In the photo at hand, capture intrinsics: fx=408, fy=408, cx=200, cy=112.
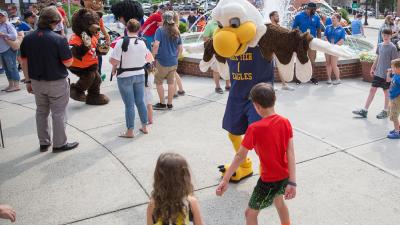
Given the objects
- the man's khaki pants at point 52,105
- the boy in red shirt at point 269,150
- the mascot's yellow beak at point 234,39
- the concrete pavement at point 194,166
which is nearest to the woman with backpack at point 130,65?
the concrete pavement at point 194,166

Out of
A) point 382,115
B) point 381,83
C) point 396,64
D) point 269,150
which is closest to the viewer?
point 269,150

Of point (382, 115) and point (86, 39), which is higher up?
point (86, 39)

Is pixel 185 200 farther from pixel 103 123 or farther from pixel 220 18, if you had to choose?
pixel 103 123

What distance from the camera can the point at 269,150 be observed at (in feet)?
9.20

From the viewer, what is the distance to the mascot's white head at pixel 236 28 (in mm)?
3729

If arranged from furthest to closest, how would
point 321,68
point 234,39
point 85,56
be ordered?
point 321,68 → point 85,56 → point 234,39

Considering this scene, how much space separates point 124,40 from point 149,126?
1.44m

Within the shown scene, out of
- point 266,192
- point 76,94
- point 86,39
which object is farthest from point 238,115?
point 76,94

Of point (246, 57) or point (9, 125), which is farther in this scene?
point (9, 125)

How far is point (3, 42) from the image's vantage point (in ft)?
28.4

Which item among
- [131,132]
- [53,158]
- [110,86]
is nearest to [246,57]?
[131,132]

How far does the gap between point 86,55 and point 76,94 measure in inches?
30.5

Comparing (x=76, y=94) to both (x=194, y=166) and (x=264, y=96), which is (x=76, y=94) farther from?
(x=264, y=96)

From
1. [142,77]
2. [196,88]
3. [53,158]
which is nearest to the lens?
[53,158]
